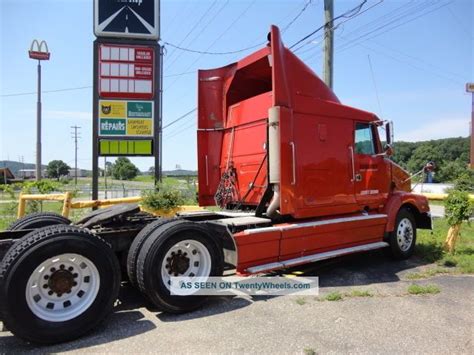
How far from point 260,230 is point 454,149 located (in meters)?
87.6

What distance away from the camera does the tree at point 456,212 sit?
26.3 feet

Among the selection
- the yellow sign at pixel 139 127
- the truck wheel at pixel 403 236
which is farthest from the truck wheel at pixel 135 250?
the yellow sign at pixel 139 127

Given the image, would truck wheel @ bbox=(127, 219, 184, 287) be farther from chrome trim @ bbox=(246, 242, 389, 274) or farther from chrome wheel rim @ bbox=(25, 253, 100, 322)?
chrome trim @ bbox=(246, 242, 389, 274)

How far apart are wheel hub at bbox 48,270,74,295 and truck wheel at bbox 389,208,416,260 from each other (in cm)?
577

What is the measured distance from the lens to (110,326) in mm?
4434

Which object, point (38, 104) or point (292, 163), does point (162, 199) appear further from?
point (38, 104)

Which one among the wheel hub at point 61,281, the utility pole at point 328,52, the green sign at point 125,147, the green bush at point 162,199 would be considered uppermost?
the utility pole at point 328,52

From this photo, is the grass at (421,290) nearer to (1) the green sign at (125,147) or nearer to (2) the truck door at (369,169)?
(2) the truck door at (369,169)

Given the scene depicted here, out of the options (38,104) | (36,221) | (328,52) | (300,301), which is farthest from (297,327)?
(38,104)

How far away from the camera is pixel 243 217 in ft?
20.7

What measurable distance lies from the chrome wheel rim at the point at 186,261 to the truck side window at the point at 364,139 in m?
3.58

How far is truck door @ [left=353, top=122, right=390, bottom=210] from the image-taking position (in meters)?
7.28

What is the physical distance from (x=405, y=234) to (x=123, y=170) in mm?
92190

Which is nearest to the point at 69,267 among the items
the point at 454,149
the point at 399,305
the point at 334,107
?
the point at 399,305
